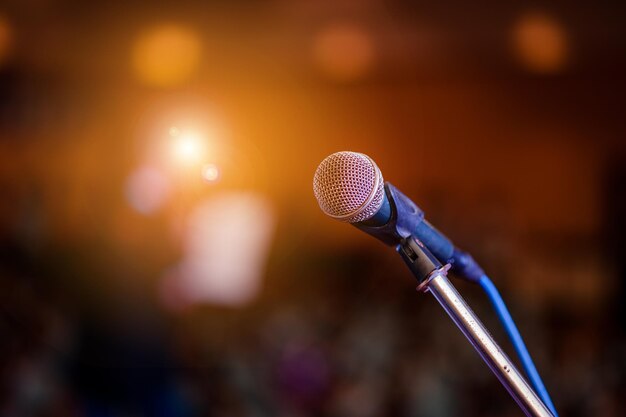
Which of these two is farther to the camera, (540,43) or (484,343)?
(540,43)

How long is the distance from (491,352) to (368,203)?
0.66 ft

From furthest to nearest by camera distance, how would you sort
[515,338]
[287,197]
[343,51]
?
[287,197]
[343,51]
[515,338]

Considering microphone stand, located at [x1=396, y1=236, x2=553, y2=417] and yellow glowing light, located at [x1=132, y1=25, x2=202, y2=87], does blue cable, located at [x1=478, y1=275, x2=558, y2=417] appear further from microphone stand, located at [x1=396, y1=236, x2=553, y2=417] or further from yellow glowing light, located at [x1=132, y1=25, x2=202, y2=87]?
yellow glowing light, located at [x1=132, y1=25, x2=202, y2=87]

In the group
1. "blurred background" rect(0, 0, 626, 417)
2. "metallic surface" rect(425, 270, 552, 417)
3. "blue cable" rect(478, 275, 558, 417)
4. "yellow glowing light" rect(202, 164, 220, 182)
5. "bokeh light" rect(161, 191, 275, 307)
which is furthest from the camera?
"bokeh light" rect(161, 191, 275, 307)

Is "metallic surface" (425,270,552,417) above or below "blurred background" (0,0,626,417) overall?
above

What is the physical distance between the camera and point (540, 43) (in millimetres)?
3766

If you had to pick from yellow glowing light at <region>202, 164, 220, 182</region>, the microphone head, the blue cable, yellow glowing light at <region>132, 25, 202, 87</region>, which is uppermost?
the microphone head

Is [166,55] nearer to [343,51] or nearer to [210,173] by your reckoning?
[343,51]

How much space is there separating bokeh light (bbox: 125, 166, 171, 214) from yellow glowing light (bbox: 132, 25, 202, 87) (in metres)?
0.61

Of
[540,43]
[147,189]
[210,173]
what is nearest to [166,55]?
[147,189]

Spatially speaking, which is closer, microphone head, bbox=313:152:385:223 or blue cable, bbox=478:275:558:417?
microphone head, bbox=313:152:385:223

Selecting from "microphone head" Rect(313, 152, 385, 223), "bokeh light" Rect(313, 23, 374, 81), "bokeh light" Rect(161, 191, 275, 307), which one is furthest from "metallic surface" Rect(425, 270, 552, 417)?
"bokeh light" Rect(161, 191, 275, 307)

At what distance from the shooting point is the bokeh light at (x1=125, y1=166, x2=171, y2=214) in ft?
15.3

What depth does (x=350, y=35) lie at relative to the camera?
3.86 m
